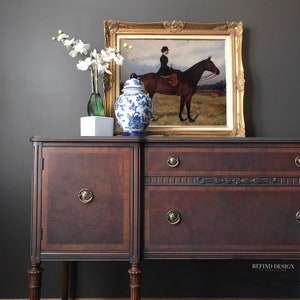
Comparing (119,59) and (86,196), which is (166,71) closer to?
(119,59)

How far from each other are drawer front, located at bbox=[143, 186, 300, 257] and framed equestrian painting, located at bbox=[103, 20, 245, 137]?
0.46 meters

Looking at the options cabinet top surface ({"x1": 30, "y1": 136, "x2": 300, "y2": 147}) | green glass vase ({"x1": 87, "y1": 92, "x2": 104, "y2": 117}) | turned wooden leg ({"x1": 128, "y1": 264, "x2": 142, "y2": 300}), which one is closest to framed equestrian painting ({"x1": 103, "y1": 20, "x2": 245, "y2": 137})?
green glass vase ({"x1": 87, "y1": 92, "x2": 104, "y2": 117})

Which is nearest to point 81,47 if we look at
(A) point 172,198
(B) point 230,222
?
(A) point 172,198

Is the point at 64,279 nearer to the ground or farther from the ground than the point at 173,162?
nearer to the ground

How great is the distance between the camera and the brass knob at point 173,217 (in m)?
1.30

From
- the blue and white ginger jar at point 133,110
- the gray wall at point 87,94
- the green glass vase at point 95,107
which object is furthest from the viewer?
the gray wall at point 87,94

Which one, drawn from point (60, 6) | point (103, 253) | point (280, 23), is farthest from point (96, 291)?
point (280, 23)

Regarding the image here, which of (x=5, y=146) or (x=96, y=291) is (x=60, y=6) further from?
(x=96, y=291)

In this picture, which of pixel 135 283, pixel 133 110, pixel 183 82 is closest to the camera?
pixel 135 283

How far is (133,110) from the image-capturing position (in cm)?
144

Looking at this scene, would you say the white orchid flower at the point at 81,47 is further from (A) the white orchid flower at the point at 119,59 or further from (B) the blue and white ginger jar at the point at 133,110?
(B) the blue and white ginger jar at the point at 133,110

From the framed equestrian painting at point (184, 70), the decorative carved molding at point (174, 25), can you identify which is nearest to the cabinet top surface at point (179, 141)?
the framed equestrian painting at point (184, 70)

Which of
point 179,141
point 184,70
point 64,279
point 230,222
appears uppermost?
point 184,70

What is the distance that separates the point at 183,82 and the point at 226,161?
0.54 m
